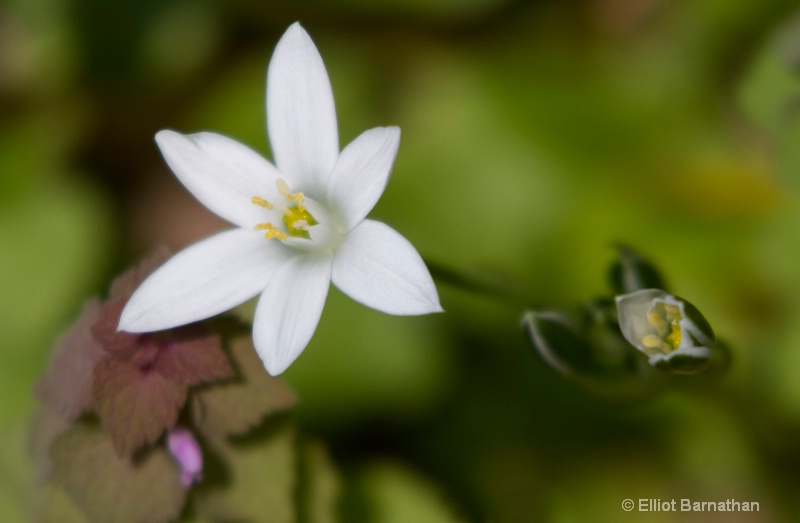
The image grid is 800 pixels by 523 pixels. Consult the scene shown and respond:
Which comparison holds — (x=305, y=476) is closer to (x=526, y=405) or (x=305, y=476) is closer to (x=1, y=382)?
(x=526, y=405)

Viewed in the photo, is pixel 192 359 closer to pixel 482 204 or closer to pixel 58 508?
pixel 58 508

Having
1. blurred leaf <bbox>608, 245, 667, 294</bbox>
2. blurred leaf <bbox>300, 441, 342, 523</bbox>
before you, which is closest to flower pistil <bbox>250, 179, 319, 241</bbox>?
blurred leaf <bbox>300, 441, 342, 523</bbox>

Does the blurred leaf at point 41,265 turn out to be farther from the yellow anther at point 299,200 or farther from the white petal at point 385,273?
the white petal at point 385,273

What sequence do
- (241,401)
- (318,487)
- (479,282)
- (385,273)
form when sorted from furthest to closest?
(318,487), (479,282), (241,401), (385,273)

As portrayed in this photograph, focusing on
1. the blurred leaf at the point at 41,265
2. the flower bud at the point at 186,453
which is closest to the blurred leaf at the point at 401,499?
the flower bud at the point at 186,453

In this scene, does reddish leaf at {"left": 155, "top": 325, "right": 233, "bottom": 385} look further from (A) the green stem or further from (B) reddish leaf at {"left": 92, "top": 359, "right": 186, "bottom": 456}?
(A) the green stem

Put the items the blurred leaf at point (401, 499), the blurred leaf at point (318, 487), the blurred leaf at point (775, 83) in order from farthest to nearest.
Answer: the blurred leaf at point (401, 499)
the blurred leaf at point (775, 83)
the blurred leaf at point (318, 487)

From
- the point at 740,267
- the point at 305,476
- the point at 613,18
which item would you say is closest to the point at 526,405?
the point at 740,267

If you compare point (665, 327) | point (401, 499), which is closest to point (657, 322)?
point (665, 327)
